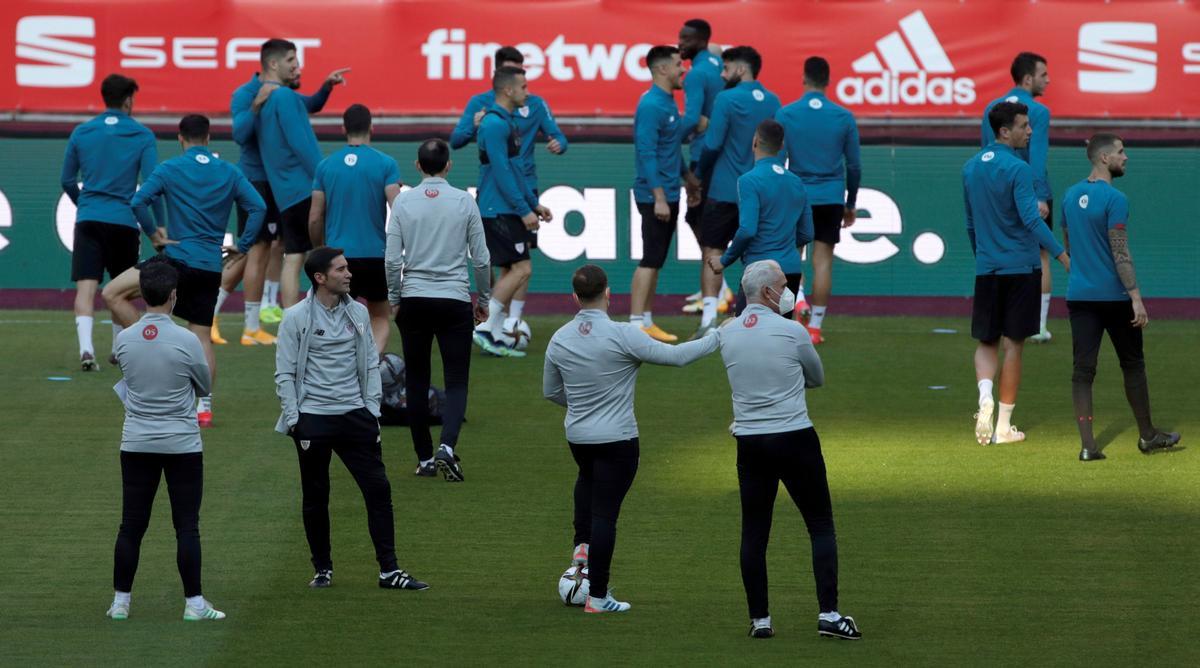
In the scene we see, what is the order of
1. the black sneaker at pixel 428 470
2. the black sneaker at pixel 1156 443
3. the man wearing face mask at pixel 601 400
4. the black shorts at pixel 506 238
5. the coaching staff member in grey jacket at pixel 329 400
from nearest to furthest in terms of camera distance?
1. the man wearing face mask at pixel 601 400
2. the coaching staff member in grey jacket at pixel 329 400
3. the black sneaker at pixel 428 470
4. the black sneaker at pixel 1156 443
5. the black shorts at pixel 506 238

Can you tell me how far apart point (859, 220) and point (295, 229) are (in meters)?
6.39

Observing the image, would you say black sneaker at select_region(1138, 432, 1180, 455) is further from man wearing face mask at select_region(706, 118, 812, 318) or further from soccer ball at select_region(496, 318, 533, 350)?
soccer ball at select_region(496, 318, 533, 350)

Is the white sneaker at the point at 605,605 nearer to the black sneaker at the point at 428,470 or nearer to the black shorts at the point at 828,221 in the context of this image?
the black sneaker at the point at 428,470

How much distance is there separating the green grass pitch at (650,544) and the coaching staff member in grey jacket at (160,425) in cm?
37

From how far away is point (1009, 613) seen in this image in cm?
785

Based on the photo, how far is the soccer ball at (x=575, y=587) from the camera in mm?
7965

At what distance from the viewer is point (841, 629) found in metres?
7.37

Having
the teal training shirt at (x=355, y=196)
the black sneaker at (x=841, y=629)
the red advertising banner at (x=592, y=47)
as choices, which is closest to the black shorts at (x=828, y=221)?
the red advertising banner at (x=592, y=47)

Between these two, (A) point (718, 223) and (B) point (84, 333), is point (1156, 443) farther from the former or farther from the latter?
(B) point (84, 333)

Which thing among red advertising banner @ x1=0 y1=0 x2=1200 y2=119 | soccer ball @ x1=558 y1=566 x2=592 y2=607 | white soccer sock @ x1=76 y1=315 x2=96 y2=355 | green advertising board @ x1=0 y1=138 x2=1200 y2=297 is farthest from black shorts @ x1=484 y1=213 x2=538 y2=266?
soccer ball @ x1=558 y1=566 x2=592 y2=607

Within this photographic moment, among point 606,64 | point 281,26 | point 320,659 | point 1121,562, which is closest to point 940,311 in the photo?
point 606,64

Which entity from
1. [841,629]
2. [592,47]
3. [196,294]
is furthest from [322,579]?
[592,47]

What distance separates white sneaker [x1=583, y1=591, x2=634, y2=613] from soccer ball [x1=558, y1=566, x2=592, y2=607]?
0.22ft

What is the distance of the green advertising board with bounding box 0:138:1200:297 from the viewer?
18.6 metres
